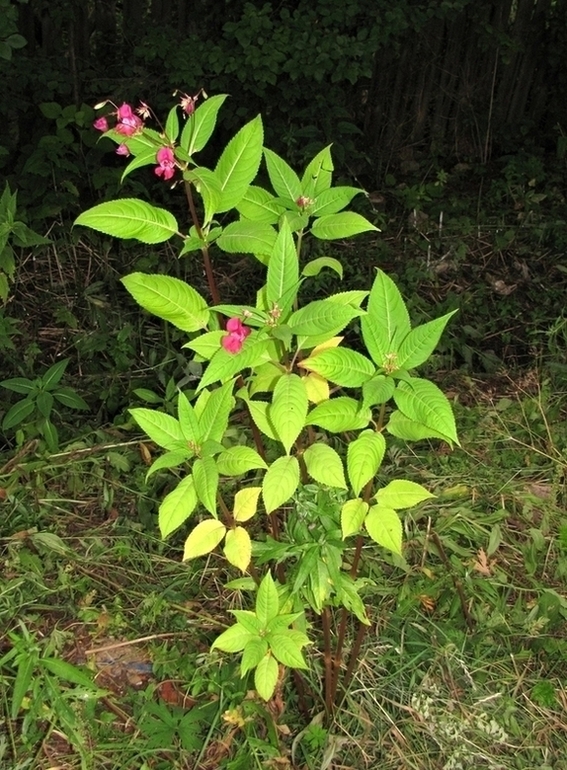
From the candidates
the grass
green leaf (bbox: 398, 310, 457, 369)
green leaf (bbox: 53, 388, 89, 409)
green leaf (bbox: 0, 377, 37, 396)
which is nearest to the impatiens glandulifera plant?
green leaf (bbox: 398, 310, 457, 369)

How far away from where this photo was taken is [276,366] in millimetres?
1383

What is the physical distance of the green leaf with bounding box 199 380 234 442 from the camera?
1.37 m

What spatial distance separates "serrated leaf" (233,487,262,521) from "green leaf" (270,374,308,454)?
13.9 inches

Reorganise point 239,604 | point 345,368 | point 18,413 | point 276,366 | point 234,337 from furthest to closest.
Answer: point 18,413 → point 239,604 → point 276,366 → point 345,368 → point 234,337

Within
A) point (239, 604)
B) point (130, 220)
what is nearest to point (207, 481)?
point (130, 220)

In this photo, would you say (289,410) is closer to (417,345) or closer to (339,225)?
(417,345)

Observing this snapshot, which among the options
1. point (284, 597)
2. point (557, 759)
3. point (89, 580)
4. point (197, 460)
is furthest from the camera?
point (89, 580)

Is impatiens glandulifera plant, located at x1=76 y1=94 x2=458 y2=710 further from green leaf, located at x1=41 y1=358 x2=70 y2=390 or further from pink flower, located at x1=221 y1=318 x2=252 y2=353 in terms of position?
green leaf, located at x1=41 y1=358 x2=70 y2=390

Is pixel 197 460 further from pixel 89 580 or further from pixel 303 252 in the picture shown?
pixel 303 252

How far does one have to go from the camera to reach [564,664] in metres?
2.11

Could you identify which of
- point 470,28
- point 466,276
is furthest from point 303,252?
point 470,28

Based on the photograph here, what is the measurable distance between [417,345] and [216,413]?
0.36 meters

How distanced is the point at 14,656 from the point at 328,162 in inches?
56.5

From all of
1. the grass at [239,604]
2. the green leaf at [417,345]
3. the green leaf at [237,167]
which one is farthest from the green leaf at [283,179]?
the grass at [239,604]
